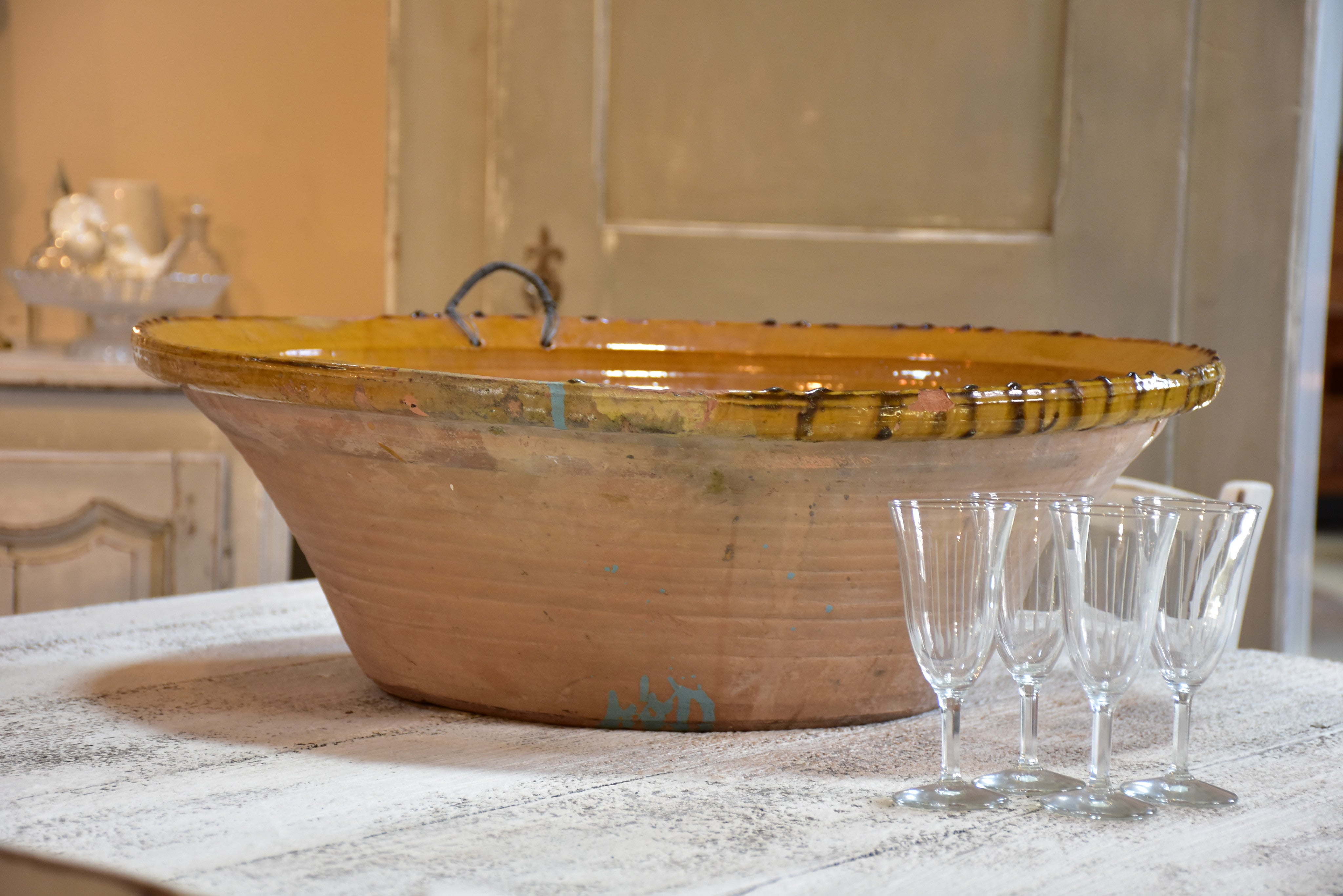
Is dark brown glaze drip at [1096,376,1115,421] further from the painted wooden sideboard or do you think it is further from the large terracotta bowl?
the painted wooden sideboard

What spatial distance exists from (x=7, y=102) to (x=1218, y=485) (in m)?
2.07

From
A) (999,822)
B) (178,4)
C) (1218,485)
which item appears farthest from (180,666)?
(178,4)

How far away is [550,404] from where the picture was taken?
478mm

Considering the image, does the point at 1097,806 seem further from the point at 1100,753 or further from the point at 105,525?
the point at 105,525

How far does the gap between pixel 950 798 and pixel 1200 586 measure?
0.41 ft

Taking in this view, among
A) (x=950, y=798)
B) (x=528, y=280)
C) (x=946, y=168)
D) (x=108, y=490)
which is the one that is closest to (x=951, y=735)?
(x=950, y=798)

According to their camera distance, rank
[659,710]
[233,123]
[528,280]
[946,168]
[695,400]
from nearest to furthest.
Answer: [695,400]
[659,710]
[528,280]
[946,168]
[233,123]

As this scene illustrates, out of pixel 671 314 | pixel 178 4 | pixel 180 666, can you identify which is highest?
pixel 178 4

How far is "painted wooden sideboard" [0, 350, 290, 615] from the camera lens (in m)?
1.71

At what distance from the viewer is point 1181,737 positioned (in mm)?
525

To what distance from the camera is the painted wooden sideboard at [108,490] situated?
171cm

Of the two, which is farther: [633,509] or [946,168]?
[946,168]

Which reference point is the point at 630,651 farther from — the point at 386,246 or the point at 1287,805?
the point at 386,246

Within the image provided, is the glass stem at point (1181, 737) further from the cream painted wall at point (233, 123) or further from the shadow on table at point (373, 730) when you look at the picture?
the cream painted wall at point (233, 123)
